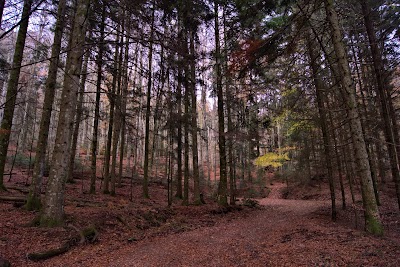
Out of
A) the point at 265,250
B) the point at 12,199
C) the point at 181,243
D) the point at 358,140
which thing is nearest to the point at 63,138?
the point at 12,199

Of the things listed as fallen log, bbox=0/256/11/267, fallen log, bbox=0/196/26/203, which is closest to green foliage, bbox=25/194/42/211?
fallen log, bbox=0/196/26/203

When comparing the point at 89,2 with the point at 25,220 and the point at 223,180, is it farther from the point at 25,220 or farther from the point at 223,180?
the point at 223,180

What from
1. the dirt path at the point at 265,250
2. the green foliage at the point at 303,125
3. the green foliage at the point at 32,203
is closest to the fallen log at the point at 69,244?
the dirt path at the point at 265,250

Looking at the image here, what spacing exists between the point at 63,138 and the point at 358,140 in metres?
7.85

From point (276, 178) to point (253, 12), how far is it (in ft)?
86.7

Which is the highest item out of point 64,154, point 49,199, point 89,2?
point 89,2

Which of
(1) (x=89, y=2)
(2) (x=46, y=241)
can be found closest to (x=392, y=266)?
(2) (x=46, y=241)

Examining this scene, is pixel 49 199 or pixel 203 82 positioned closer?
pixel 49 199

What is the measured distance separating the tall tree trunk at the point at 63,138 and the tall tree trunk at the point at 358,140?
6.75 meters

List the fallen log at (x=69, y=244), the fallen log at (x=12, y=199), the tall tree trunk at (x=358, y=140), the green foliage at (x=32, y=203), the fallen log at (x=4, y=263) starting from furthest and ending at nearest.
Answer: the fallen log at (x=12, y=199), the green foliage at (x=32, y=203), the tall tree trunk at (x=358, y=140), the fallen log at (x=69, y=244), the fallen log at (x=4, y=263)

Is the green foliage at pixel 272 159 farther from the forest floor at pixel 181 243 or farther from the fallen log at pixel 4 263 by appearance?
the fallen log at pixel 4 263

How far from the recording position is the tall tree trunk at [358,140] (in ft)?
19.2

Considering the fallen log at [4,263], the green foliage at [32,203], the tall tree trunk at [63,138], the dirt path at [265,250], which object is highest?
the tall tree trunk at [63,138]

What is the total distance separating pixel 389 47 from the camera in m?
10.3
